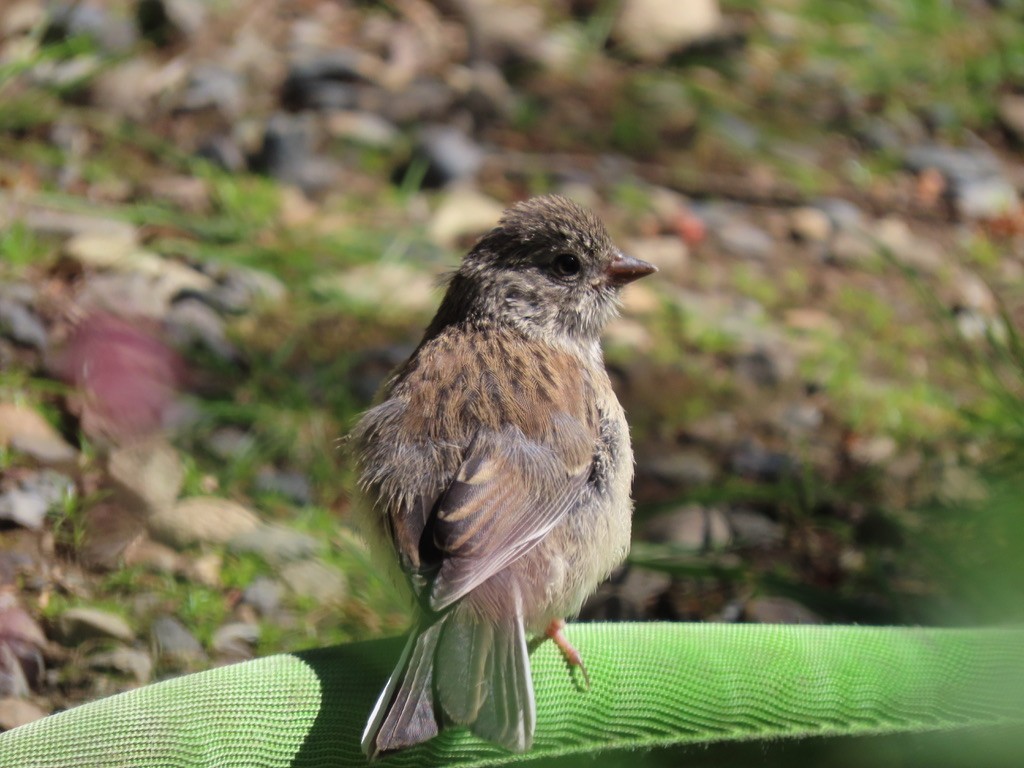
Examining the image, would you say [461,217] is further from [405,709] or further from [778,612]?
[405,709]

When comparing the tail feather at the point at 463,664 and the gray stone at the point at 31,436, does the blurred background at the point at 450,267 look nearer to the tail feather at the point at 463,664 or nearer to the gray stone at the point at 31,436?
the gray stone at the point at 31,436

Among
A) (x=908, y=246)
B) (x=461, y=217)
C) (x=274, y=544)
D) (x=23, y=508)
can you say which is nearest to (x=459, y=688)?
(x=274, y=544)

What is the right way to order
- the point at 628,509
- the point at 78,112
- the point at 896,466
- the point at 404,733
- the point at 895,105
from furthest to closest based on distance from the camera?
1. the point at 895,105
2. the point at 78,112
3. the point at 896,466
4. the point at 628,509
5. the point at 404,733

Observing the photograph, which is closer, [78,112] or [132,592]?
[132,592]

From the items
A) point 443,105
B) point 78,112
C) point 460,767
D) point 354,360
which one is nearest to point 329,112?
point 443,105

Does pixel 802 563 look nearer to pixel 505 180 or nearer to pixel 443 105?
pixel 505 180

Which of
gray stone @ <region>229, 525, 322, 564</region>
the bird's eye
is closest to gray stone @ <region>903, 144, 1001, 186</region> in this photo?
the bird's eye
